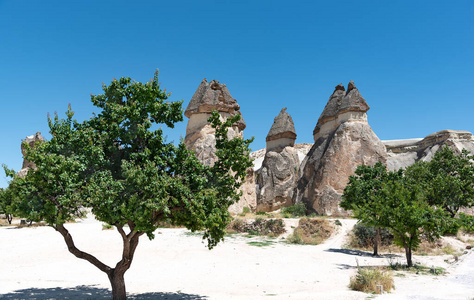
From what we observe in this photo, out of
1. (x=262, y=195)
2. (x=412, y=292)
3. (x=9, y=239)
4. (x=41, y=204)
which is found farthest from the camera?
(x=262, y=195)

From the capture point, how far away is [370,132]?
103 feet

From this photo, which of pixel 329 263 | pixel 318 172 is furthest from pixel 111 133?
pixel 318 172

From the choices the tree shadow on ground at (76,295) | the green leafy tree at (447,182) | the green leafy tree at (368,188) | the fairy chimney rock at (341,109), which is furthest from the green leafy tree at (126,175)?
the fairy chimney rock at (341,109)

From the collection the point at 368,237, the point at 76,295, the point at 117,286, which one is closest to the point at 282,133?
the point at 368,237

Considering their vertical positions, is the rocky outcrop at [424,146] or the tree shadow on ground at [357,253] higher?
the rocky outcrop at [424,146]

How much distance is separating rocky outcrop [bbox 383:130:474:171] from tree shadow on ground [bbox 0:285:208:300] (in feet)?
124

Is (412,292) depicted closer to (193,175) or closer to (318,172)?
(193,175)

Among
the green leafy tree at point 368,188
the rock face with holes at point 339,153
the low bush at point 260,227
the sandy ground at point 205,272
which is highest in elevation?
the rock face with holes at point 339,153

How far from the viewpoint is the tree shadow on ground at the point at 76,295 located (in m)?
9.07

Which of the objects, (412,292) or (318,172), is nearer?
(412,292)

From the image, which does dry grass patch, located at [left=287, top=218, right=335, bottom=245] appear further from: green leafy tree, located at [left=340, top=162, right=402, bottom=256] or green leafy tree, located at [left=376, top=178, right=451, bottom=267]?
green leafy tree, located at [left=376, top=178, right=451, bottom=267]

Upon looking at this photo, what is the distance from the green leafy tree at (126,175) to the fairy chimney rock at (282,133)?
32065mm

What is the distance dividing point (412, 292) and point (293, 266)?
5074 mm

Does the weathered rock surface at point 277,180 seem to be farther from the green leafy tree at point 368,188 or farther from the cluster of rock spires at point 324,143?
the green leafy tree at point 368,188
